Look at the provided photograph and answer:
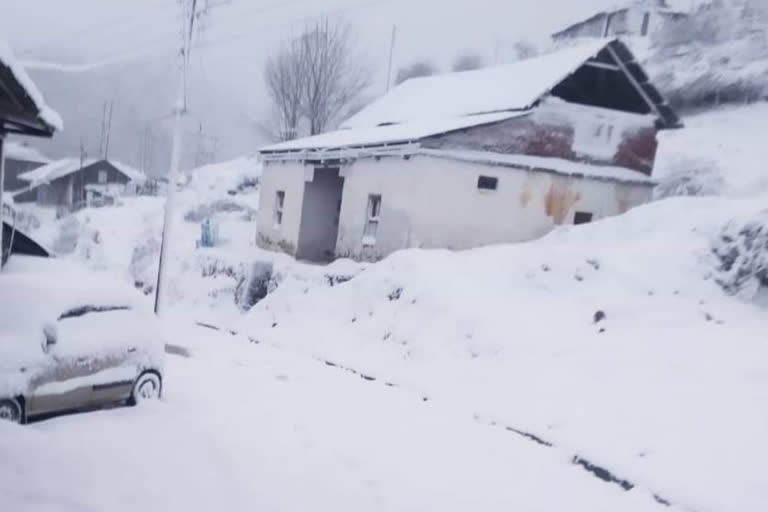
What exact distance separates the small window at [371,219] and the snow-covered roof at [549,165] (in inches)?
114

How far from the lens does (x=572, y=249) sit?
13.0m

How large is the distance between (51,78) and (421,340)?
131ft

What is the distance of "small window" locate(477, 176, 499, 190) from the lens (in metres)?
17.0

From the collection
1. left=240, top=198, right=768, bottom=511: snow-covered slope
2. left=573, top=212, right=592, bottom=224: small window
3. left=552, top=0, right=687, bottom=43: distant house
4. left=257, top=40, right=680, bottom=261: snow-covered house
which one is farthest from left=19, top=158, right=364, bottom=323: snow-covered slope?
left=552, top=0, right=687, bottom=43: distant house

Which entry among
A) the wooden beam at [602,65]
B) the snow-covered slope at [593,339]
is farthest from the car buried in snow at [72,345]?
the wooden beam at [602,65]

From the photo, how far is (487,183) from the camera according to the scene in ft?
56.3

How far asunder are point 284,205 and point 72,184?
37.1 meters

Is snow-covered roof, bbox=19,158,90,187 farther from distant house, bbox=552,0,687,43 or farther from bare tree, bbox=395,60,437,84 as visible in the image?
distant house, bbox=552,0,687,43

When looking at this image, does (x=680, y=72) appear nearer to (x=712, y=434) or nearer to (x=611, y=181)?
(x=611, y=181)

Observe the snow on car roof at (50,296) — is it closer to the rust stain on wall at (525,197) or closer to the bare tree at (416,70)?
the rust stain on wall at (525,197)

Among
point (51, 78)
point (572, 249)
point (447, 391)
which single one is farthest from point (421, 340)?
point (51, 78)

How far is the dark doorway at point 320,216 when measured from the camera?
21.7 meters

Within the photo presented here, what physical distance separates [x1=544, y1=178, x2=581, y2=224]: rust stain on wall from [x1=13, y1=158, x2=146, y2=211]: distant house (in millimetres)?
40282

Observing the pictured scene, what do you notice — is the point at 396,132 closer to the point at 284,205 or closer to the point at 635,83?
the point at 284,205
